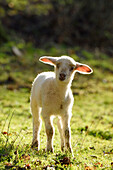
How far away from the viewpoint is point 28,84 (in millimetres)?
14008

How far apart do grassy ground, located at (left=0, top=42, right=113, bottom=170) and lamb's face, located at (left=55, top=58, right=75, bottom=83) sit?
1058 mm

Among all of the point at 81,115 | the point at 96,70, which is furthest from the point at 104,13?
the point at 81,115

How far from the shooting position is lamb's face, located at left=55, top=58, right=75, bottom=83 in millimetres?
4766

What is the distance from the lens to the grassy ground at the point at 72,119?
4285 millimetres

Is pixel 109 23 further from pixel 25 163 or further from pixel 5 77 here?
pixel 25 163

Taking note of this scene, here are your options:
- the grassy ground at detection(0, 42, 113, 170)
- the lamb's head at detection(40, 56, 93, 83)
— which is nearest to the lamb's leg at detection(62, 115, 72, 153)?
the grassy ground at detection(0, 42, 113, 170)

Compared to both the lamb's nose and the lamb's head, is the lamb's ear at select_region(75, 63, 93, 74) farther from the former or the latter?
the lamb's nose

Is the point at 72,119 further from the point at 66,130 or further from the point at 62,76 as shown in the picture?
the point at 62,76

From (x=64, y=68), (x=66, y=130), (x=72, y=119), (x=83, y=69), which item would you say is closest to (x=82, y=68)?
(x=83, y=69)

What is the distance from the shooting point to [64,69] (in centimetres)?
483

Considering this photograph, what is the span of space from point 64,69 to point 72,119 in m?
4.52

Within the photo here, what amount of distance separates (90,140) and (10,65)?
1064 cm

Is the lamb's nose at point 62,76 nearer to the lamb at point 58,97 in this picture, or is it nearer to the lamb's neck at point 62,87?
the lamb at point 58,97

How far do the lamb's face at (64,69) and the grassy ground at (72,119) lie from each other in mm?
1058
